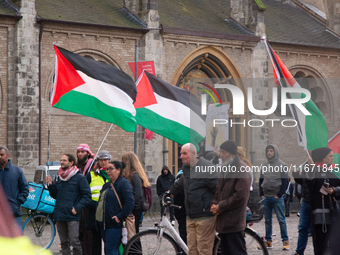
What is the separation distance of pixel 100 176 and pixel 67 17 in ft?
44.3

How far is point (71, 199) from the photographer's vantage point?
24.8ft

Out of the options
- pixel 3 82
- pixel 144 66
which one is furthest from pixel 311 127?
pixel 3 82

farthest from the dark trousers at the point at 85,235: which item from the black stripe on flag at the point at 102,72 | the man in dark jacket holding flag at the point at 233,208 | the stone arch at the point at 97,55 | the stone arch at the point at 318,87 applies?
the stone arch at the point at 318,87

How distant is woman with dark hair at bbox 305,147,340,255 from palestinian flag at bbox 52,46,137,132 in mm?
2946

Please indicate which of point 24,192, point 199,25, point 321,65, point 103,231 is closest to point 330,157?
point 103,231

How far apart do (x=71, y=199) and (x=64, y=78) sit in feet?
7.08

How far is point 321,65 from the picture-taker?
27891mm

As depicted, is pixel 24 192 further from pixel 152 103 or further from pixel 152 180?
pixel 152 180

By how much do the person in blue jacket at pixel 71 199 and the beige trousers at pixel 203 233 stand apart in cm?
164

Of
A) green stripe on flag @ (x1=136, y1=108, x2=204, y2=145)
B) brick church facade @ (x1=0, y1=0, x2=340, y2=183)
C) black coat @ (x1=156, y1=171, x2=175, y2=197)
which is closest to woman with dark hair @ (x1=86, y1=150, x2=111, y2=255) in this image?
green stripe on flag @ (x1=136, y1=108, x2=204, y2=145)

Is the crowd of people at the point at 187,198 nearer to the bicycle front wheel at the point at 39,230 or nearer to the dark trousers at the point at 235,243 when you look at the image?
the dark trousers at the point at 235,243

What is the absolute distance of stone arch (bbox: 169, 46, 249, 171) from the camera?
23141 millimetres

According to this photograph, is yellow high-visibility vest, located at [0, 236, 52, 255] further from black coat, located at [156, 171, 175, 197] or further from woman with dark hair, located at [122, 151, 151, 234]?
black coat, located at [156, 171, 175, 197]

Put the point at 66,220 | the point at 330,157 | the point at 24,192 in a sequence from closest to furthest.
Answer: the point at 330,157 < the point at 66,220 < the point at 24,192
